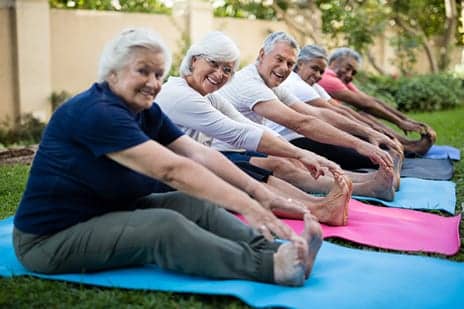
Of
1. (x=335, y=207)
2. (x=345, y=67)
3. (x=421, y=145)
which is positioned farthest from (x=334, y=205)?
(x=345, y=67)

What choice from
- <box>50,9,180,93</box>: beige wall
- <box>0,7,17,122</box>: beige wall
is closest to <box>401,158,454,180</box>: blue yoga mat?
<box>0,7,17,122</box>: beige wall

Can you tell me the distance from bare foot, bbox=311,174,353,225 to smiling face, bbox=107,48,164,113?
5.20 ft

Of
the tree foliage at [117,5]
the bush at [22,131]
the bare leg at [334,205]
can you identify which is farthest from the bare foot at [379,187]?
the tree foliage at [117,5]

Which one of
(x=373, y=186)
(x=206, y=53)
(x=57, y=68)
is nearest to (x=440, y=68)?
(x=57, y=68)

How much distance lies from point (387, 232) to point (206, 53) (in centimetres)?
147

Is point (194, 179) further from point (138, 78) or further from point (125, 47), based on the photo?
point (125, 47)

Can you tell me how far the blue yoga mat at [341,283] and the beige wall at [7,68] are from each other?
21.4ft

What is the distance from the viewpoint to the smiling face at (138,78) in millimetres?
2805

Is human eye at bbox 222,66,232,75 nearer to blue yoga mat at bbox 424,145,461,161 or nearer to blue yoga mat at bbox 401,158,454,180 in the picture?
blue yoga mat at bbox 401,158,454,180

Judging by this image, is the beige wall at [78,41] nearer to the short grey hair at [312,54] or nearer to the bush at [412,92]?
the bush at [412,92]

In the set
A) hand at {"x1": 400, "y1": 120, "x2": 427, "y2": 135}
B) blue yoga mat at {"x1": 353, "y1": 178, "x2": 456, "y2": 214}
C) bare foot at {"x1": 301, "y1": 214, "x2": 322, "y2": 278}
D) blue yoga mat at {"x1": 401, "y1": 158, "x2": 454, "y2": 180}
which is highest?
bare foot at {"x1": 301, "y1": 214, "x2": 322, "y2": 278}

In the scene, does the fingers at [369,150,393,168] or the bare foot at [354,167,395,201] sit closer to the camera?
the fingers at [369,150,393,168]

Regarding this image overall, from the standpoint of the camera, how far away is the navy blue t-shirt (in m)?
2.68

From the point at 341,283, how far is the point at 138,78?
1.19m
